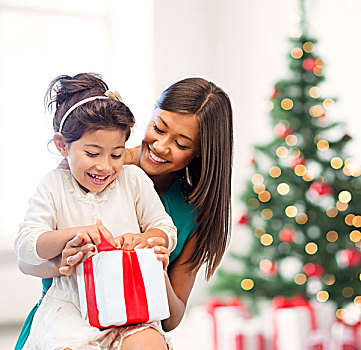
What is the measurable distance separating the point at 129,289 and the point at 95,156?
0.29 metres

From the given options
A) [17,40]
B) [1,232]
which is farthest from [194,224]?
[17,40]

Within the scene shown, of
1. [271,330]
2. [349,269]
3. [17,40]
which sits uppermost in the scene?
[17,40]

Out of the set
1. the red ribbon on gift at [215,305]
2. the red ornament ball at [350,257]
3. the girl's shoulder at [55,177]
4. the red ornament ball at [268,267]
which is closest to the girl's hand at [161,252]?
the girl's shoulder at [55,177]

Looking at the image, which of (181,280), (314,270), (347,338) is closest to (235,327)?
(314,270)

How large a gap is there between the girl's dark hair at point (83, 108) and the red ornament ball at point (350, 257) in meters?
2.13

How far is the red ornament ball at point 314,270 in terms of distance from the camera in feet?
10.6

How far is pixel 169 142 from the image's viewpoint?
1.50 metres

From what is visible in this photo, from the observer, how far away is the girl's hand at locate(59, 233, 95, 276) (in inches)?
46.6

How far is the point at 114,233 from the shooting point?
1.33 m

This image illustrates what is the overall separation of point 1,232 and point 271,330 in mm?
2053

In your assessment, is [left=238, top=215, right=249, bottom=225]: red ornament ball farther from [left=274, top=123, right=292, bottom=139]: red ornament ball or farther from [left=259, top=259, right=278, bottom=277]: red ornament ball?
[left=274, top=123, right=292, bottom=139]: red ornament ball

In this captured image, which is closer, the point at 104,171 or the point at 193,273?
the point at 104,171

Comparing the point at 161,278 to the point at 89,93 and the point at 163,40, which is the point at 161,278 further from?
the point at 163,40

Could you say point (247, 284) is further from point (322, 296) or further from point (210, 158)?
point (210, 158)
